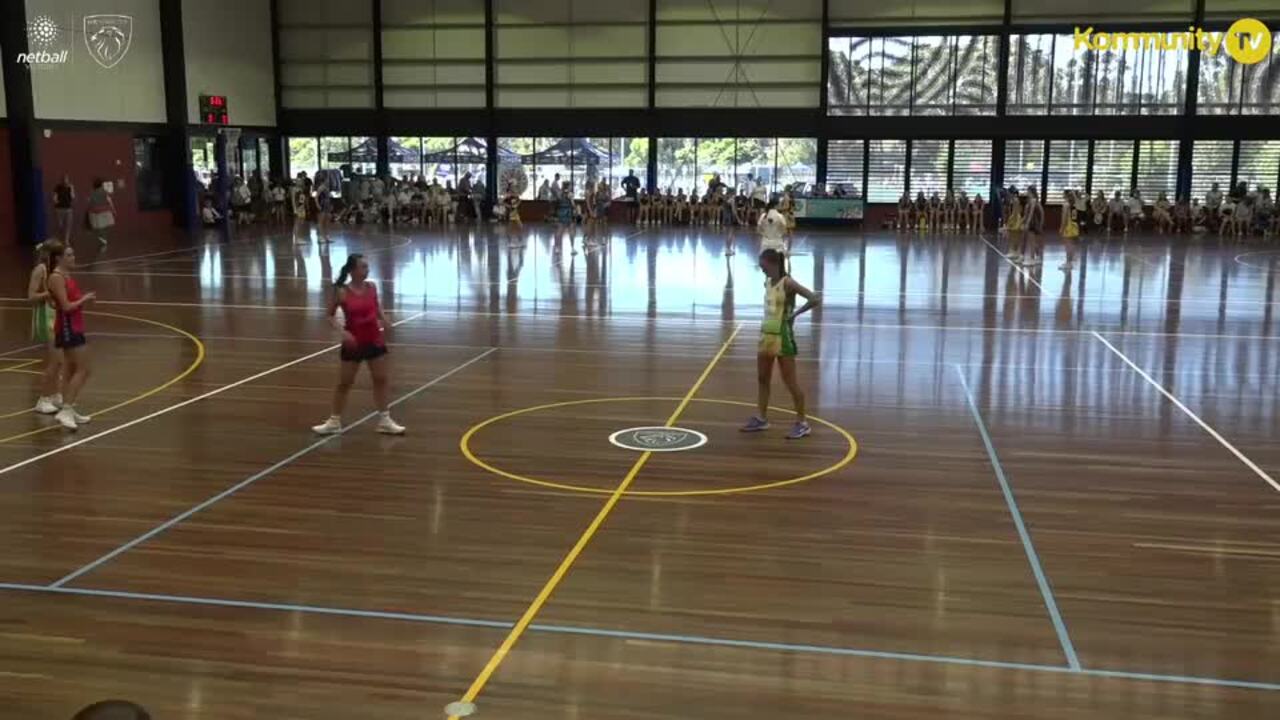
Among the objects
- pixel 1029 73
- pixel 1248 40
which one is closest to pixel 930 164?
pixel 1029 73

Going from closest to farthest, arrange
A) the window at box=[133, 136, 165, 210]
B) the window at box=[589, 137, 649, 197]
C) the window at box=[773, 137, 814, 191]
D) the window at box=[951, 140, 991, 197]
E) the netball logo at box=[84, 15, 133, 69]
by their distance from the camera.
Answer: the netball logo at box=[84, 15, 133, 69] → the window at box=[133, 136, 165, 210] → the window at box=[951, 140, 991, 197] → the window at box=[773, 137, 814, 191] → the window at box=[589, 137, 649, 197]

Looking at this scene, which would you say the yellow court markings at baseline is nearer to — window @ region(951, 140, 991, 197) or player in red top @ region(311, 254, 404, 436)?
player in red top @ region(311, 254, 404, 436)

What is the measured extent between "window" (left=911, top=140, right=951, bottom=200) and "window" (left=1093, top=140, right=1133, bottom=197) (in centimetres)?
515

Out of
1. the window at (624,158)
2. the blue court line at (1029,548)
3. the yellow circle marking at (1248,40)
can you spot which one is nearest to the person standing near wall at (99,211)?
the window at (624,158)

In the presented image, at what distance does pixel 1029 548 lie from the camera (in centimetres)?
784

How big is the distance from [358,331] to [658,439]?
2.99 m

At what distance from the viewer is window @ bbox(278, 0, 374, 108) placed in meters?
43.6

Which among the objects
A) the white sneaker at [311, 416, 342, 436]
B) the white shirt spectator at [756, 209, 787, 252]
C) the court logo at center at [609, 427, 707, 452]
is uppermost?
the white shirt spectator at [756, 209, 787, 252]

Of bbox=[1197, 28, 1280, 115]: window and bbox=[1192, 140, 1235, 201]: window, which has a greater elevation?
bbox=[1197, 28, 1280, 115]: window

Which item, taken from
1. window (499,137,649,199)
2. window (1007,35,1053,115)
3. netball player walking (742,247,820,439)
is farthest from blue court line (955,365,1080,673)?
window (499,137,649,199)

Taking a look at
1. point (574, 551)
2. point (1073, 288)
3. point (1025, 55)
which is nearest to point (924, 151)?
point (1025, 55)

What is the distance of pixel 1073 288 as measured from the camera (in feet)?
72.7

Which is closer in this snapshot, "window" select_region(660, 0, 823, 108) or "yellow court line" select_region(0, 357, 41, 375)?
"yellow court line" select_region(0, 357, 41, 375)

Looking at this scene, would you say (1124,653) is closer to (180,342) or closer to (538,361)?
(538,361)
